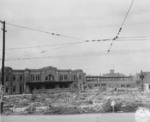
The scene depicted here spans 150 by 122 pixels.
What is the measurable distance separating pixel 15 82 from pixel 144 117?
6327cm

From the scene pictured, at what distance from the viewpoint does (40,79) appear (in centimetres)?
6994

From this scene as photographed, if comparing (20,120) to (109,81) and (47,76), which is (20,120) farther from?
(109,81)

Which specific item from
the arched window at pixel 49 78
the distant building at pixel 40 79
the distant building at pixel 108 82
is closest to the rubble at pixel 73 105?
the distant building at pixel 40 79

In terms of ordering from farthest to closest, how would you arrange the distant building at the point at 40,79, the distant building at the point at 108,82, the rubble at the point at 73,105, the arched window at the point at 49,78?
the distant building at the point at 108,82, the arched window at the point at 49,78, the distant building at the point at 40,79, the rubble at the point at 73,105

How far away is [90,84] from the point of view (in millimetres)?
82062

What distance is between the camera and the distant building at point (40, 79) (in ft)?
217

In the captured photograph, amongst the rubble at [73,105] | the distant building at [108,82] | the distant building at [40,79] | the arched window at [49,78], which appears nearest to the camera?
the rubble at [73,105]

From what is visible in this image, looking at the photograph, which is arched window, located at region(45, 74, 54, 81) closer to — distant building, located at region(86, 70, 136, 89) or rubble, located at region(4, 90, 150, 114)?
distant building, located at region(86, 70, 136, 89)

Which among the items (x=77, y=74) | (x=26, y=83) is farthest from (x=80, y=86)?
(x=26, y=83)

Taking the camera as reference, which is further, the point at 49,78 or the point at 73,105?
the point at 49,78

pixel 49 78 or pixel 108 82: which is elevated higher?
pixel 49 78

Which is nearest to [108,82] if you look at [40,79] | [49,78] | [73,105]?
[49,78]

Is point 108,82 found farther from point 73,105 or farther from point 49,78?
point 73,105

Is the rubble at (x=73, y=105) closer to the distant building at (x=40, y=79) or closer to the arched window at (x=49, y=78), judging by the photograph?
the distant building at (x=40, y=79)
